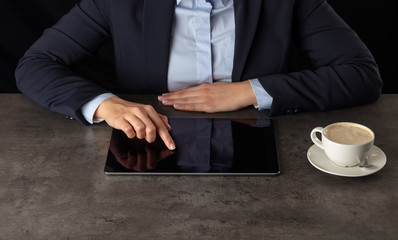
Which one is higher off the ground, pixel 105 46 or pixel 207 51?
pixel 207 51

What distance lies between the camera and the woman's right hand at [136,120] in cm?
113

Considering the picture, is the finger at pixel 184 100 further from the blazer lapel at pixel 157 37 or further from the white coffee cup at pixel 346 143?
the white coffee cup at pixel 346 143

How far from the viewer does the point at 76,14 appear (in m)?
1.52

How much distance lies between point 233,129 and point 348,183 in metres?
0.30

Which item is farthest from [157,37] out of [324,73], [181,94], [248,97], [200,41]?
[324,73]

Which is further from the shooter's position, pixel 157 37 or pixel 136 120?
Result: pixel 157 37

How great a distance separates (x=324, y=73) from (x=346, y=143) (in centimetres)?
40

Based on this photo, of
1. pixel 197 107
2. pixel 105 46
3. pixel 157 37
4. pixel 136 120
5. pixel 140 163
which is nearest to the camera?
pixel 140 163

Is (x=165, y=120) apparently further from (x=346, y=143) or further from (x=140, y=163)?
(x=346, y=143)

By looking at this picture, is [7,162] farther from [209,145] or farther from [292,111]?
[292,111]

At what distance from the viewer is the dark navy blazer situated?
1.33 m

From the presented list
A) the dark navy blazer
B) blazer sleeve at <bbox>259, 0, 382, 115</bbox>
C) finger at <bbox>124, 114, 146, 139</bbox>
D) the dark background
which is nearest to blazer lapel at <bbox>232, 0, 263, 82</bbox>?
the dark navy blazer

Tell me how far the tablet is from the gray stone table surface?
0.02 meters

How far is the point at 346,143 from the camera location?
102cm
